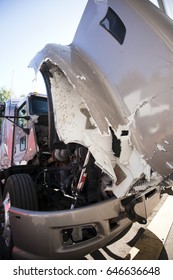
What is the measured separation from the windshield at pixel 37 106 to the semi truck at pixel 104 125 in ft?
4.23

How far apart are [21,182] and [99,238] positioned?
1275 mm

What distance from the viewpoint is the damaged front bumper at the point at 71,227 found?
2336 millimetres

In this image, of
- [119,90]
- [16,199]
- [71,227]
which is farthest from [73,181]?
[119,90]

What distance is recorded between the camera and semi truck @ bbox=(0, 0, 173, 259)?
1.80m

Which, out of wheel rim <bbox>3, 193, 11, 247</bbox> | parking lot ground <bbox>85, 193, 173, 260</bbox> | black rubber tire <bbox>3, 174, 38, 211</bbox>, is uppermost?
black rubber tire <bbox>3, 174, 38, 211</bbox>

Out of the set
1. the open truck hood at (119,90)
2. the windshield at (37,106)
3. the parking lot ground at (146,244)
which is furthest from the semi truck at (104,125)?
the windshield at (37,106)

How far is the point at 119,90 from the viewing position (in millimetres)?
1994

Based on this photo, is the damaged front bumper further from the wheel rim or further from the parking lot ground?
the parking lot ground

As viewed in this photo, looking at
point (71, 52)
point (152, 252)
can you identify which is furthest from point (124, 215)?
point (71, 52)

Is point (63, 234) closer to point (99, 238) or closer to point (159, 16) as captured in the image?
point (99, 238)

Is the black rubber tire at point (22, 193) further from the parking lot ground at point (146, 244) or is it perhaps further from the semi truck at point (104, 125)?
the parking lot ground at point (146, 244)

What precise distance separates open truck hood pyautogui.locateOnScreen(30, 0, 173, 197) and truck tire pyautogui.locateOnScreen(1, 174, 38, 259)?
1158 millimetres

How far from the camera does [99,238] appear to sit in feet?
7.98

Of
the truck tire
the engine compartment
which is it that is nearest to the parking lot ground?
the engine compartment
